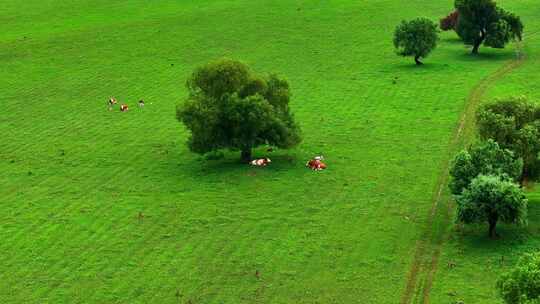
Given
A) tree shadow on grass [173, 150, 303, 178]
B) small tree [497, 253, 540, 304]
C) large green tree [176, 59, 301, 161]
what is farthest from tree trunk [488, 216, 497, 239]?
large green tree [176, 59, 301, 161]

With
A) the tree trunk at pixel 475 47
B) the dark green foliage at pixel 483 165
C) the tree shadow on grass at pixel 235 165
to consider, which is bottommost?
the tree shadow on grass at pixel 235 165

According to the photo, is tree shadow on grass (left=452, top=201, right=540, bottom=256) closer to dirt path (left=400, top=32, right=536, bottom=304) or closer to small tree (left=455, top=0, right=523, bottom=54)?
dirt path (left=400, top=32, right=536, bottom=304)

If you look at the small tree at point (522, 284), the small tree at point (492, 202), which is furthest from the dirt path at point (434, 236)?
the small tree at point (522, 284)

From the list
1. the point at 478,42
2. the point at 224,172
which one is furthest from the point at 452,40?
the point at 224,172

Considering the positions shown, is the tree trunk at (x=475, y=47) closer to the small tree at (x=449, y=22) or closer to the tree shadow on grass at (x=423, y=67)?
the tree shadow on grass at (x=423, y=67)

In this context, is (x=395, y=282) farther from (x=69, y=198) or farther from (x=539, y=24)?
(x=539, y=24)

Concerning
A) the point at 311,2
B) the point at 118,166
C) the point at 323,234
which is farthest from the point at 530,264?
the point at 311,2

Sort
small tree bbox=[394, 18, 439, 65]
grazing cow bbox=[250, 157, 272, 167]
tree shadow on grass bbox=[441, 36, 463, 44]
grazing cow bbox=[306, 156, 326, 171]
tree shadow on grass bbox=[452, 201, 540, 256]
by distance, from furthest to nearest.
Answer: tree shadow on grass bbox=[441, 36, 463, 44]
small tree bbox=[394, 18, 439, 65]
grazing cow bbox=[250, 157, 272, 167]
grazing cow bbox=[306, 156, 326, 171]
tree shadow on grass bbox=[452, 201, 540, 256]
